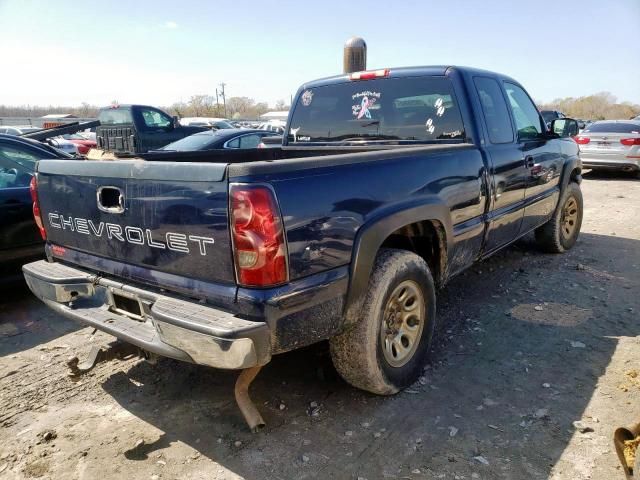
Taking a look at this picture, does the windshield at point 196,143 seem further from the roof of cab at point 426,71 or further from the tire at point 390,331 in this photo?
the tire at point 390,331

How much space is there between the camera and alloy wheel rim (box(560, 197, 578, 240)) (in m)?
5.64

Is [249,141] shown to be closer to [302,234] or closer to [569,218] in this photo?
[569,218]

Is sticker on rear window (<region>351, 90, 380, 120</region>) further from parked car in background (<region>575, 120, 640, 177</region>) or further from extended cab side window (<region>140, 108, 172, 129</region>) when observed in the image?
parked car in background (<region>575, 120, 640, 177</region>)

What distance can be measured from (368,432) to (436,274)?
1.23 metres

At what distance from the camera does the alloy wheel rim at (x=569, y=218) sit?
5641 millimetres

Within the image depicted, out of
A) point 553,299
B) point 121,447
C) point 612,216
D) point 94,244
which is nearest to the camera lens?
point 121,447

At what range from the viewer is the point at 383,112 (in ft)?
12.6

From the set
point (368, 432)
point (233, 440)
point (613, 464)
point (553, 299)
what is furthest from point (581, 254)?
point (233, 440)

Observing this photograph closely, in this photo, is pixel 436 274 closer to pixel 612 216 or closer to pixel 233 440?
pixel 233 440

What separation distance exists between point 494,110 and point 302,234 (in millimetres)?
2560

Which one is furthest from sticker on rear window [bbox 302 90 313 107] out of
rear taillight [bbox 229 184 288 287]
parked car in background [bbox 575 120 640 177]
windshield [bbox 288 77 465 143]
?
parked car in background [bbox 575 120 640 177]

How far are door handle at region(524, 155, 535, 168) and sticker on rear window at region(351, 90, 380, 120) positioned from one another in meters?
1.46

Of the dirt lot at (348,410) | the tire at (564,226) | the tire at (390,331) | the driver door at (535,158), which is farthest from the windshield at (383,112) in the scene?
Result: the tire at (564,226)

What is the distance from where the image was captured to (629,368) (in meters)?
3.13
